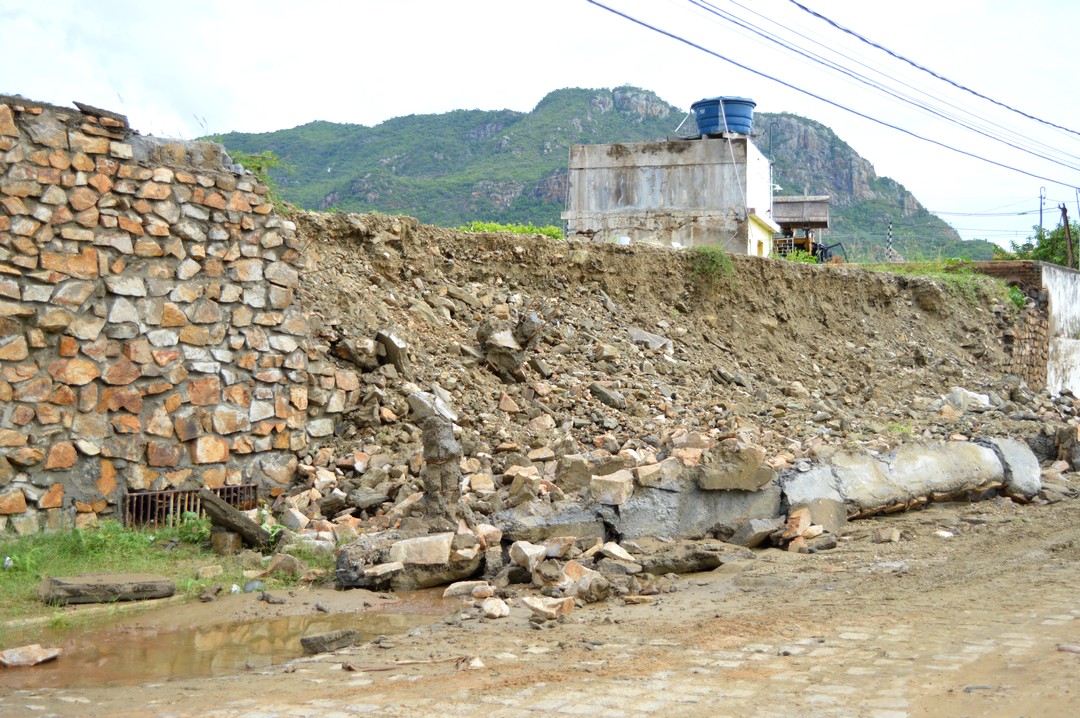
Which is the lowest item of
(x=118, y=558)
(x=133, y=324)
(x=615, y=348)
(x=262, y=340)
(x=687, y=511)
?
(x=118, y=558)

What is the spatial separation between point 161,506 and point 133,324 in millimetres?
1621

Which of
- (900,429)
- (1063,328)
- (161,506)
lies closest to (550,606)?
(161,506)

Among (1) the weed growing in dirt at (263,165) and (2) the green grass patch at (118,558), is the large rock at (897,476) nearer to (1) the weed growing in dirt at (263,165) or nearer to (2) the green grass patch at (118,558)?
(2) the green grass patch at (118,558)

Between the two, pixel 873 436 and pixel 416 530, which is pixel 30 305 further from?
pixel 873 436

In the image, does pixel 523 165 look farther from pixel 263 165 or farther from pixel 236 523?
pixel 236 523

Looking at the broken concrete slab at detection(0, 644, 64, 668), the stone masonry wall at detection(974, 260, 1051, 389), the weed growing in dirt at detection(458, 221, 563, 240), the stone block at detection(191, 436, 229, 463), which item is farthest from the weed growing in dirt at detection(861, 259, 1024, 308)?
the broken concrete slab at detection(0, 644, 64, 668)

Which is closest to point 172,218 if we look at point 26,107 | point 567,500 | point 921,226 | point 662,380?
point 26,107

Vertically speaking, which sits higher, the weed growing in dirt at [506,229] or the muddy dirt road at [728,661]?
the weed growing in dirt at [506,229]

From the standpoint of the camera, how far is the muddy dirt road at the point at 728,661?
14.2ft

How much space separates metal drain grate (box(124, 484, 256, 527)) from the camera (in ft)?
27.9

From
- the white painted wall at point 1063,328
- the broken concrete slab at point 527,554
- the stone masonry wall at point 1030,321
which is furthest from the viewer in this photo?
the white painted wall at point 1063,328

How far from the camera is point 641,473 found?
8.40 meters

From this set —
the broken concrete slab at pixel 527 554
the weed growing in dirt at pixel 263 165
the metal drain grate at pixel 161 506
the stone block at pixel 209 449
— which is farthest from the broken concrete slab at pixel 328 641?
the weed growing in dirt at pixel 263 165

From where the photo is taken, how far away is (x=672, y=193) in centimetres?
2211
